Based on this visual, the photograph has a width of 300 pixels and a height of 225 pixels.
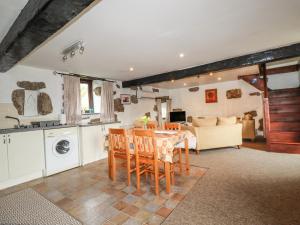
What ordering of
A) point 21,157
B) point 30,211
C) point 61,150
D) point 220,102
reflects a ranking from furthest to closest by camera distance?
point 220,102 < point 61,150 < point 21,157 < point 30,211

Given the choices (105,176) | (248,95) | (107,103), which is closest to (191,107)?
(248,95)

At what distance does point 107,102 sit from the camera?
15.9ft

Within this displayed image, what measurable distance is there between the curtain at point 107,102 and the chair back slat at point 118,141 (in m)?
2.04

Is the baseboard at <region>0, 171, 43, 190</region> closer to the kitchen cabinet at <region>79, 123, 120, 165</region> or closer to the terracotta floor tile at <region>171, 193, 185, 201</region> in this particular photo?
the kitchen cabinet at <region>79, 123, 120, 165</region>

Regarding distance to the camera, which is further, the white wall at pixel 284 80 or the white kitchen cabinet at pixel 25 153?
the white wall at pixel 284 80

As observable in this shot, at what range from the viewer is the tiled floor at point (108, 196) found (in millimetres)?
1848

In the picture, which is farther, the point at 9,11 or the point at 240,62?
the point at 240,62

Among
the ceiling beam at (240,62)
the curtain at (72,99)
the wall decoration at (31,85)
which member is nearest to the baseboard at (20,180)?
the curtain at (72,99)

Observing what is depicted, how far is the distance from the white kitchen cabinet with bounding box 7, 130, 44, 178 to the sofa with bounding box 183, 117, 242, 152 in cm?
348

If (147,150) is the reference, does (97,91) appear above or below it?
above

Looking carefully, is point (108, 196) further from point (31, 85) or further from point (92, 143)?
point (31, 85)

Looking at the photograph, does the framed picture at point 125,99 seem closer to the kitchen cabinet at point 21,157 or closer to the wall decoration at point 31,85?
the wall decoration at point 31,85

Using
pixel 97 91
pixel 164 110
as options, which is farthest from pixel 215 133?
pixel 164 110

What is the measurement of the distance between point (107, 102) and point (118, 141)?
2.38m
